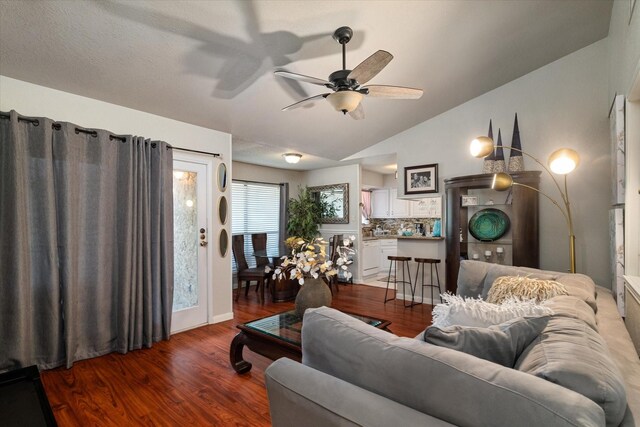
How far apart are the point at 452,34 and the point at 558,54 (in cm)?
164

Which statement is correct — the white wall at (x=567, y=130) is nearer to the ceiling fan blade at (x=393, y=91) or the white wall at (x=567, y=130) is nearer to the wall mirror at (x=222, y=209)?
the ceiling fan blade at (x=393, y=91)

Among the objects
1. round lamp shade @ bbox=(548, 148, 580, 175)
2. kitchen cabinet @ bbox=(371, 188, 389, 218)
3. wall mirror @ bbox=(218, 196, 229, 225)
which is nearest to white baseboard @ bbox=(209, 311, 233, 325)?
wall mirror @ bbox=(218, 196, 229, 225)

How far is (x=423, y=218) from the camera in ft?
22.2

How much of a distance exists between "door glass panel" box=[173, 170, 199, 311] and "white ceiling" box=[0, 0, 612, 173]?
74 cm

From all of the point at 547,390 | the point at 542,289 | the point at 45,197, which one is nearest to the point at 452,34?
the point at 542,289

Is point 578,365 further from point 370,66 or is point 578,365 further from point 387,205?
point 387,205

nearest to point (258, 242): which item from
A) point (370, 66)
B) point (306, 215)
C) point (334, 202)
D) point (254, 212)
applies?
point (254, 212)

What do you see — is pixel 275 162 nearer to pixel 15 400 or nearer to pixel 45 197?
pixel 45 197

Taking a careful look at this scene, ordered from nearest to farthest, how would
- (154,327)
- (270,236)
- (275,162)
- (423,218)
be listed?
(154,327) < (275,162) < (270,236) < (423,218)

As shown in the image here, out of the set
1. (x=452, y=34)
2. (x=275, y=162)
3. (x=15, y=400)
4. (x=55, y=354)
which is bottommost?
(x=55, y=354)

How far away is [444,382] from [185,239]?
Result: 3.36 m

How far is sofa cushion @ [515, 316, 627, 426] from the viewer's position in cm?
77

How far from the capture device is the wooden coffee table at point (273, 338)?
212 cm

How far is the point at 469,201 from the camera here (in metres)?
3.91
